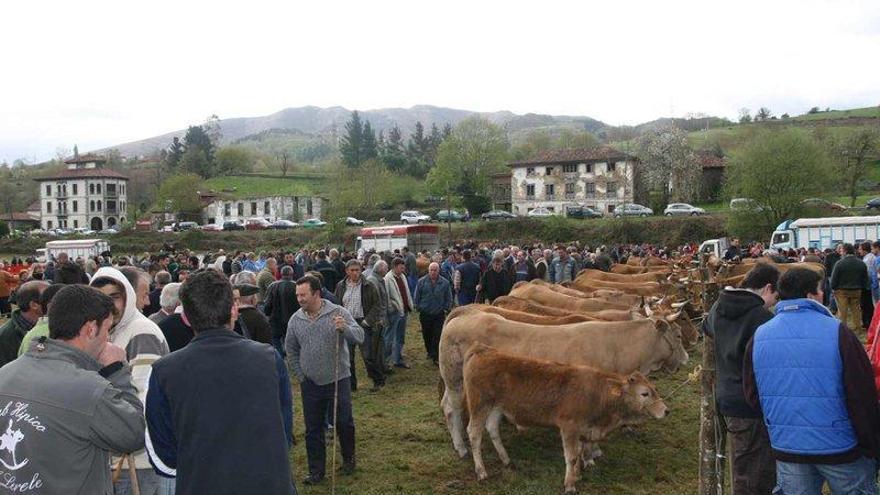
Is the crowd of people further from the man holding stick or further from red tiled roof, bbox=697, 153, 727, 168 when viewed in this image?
red tiled roof, bbox=697, 153, 727, 168

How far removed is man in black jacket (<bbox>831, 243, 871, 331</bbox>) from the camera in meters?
14.8

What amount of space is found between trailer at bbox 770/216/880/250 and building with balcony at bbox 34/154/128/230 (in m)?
90.6

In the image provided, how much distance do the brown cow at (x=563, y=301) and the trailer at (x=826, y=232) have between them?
68.2 feet

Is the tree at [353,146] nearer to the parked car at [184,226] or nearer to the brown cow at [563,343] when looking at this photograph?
the parked car at [184,226]

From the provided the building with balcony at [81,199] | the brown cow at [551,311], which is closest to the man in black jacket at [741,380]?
the brown cow at [551,311]

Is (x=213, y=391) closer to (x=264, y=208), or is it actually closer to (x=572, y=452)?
(x=572, y=452)

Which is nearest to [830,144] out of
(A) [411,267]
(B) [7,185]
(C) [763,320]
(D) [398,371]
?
(A) [411,267]

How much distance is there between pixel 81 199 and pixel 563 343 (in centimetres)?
10638

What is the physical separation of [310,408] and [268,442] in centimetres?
398

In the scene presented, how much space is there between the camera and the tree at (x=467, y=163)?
79.1 metres

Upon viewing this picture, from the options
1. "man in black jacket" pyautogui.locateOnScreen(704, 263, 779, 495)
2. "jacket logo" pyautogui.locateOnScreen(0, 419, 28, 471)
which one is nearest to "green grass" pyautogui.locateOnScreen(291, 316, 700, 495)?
"man in black jacket" pyautogui.locateOnScreen(704, 263, 779, 495)

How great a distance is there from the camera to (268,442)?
3.26 meters

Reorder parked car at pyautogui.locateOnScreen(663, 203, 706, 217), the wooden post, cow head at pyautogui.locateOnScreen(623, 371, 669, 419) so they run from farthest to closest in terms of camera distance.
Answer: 1. parked car at pyautogui.locateOnScreen(663, 203, 706, 217)
2. cow head at pyautogui.locateOnScreen(623, 371, 669, 419)
3. the wooden post

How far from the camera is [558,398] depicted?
7.16m
